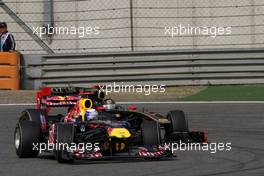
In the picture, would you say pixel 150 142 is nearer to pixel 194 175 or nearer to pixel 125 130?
pixel 125 130

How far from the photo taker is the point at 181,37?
22125 millimetres

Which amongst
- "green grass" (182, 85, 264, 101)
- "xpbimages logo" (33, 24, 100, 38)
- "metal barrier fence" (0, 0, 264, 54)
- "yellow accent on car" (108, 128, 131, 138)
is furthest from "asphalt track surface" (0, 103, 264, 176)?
"xpbimages logo" (33, 24, 100, 38)

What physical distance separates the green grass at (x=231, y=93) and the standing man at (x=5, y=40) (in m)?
4.29

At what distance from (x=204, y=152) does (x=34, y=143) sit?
2160 mm

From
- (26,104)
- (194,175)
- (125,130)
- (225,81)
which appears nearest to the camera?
(194,175)

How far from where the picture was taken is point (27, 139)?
11172 mm

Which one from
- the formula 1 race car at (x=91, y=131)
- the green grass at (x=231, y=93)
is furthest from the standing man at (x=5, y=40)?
the formula 1 race car at (x=91, y=131)

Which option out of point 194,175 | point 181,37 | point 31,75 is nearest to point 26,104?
point 31,75

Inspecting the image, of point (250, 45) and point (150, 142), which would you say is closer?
point (150, 142)

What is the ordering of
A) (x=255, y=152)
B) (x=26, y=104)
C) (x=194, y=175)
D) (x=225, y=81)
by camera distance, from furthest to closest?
(x=225, y=81) < (x=26, y=104) < (x=255, y=152) < (x=194, y=175)

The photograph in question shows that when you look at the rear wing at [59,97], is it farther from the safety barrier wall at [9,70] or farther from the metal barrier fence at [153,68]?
the metal barrier fence at [153,68]

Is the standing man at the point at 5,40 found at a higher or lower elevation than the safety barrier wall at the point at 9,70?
higher

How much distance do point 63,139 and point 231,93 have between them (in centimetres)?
997

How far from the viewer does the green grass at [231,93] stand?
63.0 ft
